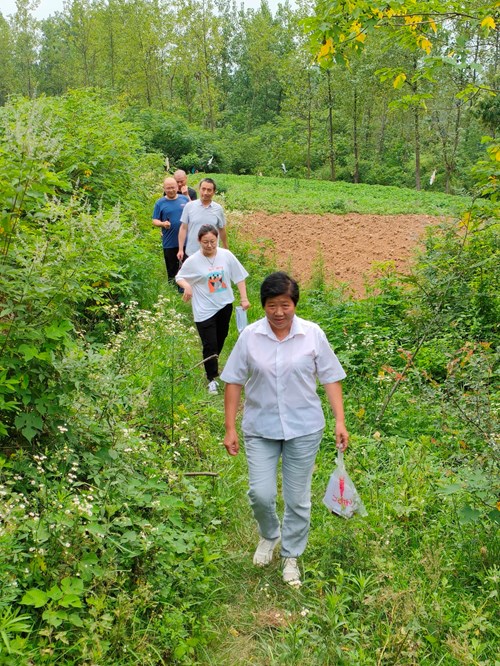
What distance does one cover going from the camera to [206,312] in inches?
245

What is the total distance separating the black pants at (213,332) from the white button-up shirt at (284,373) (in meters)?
2.51

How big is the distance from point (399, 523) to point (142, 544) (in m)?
1.75

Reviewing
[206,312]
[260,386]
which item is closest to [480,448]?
[260,386]

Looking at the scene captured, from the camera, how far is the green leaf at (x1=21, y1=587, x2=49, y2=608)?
2.75m

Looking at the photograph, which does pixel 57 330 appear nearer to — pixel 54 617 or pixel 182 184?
pixel 54 617

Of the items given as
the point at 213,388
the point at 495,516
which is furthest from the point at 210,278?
the point at 495,516

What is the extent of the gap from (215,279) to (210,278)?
0.16 feet

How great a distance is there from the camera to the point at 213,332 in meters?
6.34

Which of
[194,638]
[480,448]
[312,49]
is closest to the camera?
[194,638]

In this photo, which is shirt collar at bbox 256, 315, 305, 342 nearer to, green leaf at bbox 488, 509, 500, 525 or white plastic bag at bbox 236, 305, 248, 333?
green leaf at bbox 488, 509, 500, 525

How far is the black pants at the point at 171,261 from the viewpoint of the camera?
8.89 m

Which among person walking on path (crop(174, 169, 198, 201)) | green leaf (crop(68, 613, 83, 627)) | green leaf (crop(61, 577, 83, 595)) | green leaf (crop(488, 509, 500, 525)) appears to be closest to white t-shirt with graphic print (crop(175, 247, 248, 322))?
green leaf (crop(488, 509, 500, 525))

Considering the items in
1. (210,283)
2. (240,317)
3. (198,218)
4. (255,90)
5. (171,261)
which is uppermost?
(255,90)

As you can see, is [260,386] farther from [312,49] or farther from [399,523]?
[312,49]
